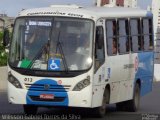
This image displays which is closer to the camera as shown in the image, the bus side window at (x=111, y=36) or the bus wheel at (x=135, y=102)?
the bus side window at (x=111, y=36)

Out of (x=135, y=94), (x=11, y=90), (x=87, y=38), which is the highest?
(x=87, y=38)

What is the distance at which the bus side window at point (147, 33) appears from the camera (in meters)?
22.3

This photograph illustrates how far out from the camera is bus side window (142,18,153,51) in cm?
2230

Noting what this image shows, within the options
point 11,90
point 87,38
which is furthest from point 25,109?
point 87,38

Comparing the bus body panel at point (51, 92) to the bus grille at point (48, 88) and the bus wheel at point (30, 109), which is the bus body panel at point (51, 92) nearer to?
the bus grille at point (48, 88)

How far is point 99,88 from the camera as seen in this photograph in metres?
18.0

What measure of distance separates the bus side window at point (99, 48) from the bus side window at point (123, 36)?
64.1 inches

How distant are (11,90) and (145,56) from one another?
5.91m

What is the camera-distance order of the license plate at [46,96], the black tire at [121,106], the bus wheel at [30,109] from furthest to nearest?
the black tire at [121,106], the bus wheel at [30,109], the license plate at [46,96]

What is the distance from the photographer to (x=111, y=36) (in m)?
19.2

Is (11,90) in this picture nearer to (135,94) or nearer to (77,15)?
(77,15)

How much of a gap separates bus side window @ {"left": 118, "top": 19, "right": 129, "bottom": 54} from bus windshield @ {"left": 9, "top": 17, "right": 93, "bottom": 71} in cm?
219

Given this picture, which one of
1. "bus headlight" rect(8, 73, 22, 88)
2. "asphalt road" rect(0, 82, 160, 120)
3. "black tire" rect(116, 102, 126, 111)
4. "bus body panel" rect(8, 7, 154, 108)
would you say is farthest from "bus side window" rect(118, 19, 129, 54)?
"bus headlight" rect(8, 73, 22, 88)

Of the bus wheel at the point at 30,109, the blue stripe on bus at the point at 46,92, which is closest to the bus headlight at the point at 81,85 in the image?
the blue stripe on bus at the point at 46,92
